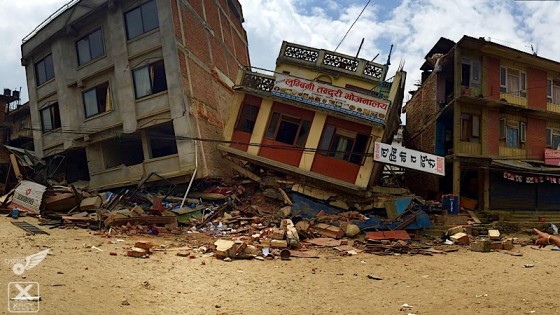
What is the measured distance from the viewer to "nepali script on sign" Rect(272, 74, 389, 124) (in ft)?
57.2

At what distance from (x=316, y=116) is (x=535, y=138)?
13685 mm

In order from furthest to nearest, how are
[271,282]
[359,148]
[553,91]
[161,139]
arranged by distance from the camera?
[553,91] → [161,139] → [359,148] → [271,282]

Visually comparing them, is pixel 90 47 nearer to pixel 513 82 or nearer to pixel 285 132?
pixel 285 132

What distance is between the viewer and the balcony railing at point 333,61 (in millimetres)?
18578

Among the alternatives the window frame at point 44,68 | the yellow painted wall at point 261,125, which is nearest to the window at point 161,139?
the yellow painted wall at point 261,125

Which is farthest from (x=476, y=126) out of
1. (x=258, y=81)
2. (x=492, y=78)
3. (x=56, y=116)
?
(x=56, y=116)

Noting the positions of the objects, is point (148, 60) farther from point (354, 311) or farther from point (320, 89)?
point (354, 311)

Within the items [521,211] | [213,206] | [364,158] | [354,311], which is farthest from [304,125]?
[521,211]

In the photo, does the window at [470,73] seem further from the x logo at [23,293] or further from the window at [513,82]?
the x logo at [23,293]

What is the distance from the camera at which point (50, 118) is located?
24.5 meters

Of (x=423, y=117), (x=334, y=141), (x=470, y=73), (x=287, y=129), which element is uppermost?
(x=470, y=73)

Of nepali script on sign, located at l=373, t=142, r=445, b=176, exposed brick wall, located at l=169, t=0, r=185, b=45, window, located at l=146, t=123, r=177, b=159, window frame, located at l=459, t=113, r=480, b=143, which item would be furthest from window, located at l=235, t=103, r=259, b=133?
window frame, located at l=459, t=113, r=480, b=143

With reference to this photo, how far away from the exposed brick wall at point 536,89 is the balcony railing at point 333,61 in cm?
1037

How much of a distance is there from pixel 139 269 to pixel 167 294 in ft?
6.41
